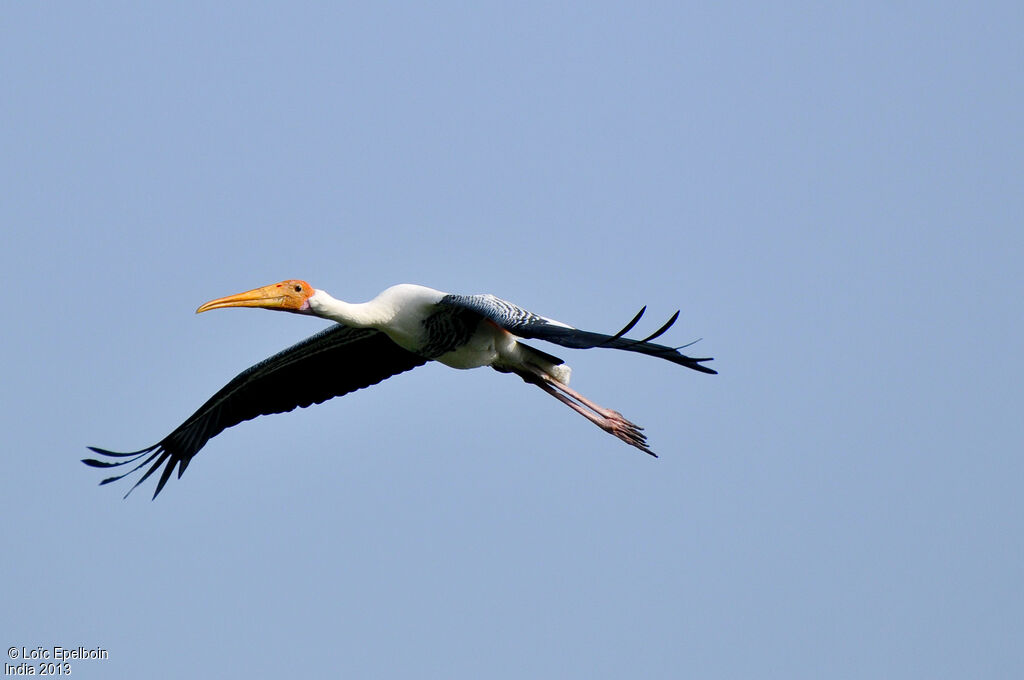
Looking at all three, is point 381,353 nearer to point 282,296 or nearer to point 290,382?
point 290,382

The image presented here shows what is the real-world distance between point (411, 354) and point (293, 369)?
4.10 ft

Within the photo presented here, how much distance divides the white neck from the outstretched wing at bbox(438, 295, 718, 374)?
586 millimetres

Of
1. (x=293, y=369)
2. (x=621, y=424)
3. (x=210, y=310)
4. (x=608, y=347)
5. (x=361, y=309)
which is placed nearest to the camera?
(x=608, y=347)

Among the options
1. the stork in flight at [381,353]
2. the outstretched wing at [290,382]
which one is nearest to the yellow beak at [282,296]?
the stork in flight at [381,353]

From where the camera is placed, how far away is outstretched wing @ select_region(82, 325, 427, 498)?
49.4 feet

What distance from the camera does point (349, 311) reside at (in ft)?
43.6

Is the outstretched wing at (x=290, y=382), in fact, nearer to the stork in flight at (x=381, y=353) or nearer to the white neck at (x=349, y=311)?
the stork in flight at (x=381, y=353)

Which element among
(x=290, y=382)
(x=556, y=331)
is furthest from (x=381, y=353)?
(x=556, y=331)

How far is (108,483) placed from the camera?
14469 millimetres

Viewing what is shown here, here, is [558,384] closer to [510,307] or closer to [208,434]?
[510,307]

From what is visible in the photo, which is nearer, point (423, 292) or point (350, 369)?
point (423, 292)

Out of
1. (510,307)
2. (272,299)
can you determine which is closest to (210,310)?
(272,299)

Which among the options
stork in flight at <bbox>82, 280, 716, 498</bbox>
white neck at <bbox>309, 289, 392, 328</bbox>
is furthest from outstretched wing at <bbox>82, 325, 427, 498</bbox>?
white neck at <bbox>309, 289, 392, 328</bbox>

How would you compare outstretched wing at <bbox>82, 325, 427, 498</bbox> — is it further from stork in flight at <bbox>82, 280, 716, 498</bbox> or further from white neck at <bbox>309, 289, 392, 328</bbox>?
white neck at <bbox>309, 289, 392, 328</bbox>
